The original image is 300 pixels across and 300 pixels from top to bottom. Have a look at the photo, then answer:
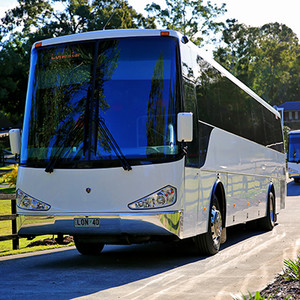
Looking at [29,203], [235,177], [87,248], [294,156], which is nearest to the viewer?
[29,203]

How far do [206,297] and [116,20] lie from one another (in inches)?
1906

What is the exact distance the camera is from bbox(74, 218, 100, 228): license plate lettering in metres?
9.53

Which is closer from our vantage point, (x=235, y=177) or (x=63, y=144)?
(x=63, y=144)

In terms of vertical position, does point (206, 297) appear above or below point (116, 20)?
below

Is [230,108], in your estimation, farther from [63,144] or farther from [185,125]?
[63,144]

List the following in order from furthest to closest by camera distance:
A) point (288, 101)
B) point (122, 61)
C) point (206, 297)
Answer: point (288, 101) → point (122, 61) → point (206, 297)

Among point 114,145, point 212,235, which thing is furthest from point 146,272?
point 212,235

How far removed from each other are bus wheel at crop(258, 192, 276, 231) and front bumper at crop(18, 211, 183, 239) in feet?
27.7

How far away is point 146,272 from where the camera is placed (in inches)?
374

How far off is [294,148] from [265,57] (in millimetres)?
67201

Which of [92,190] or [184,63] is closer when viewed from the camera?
[92,190]

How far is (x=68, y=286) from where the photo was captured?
8.29 m

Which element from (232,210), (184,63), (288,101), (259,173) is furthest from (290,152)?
(288,101)

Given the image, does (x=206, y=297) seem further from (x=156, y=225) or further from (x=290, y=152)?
(x=290, y=152)
